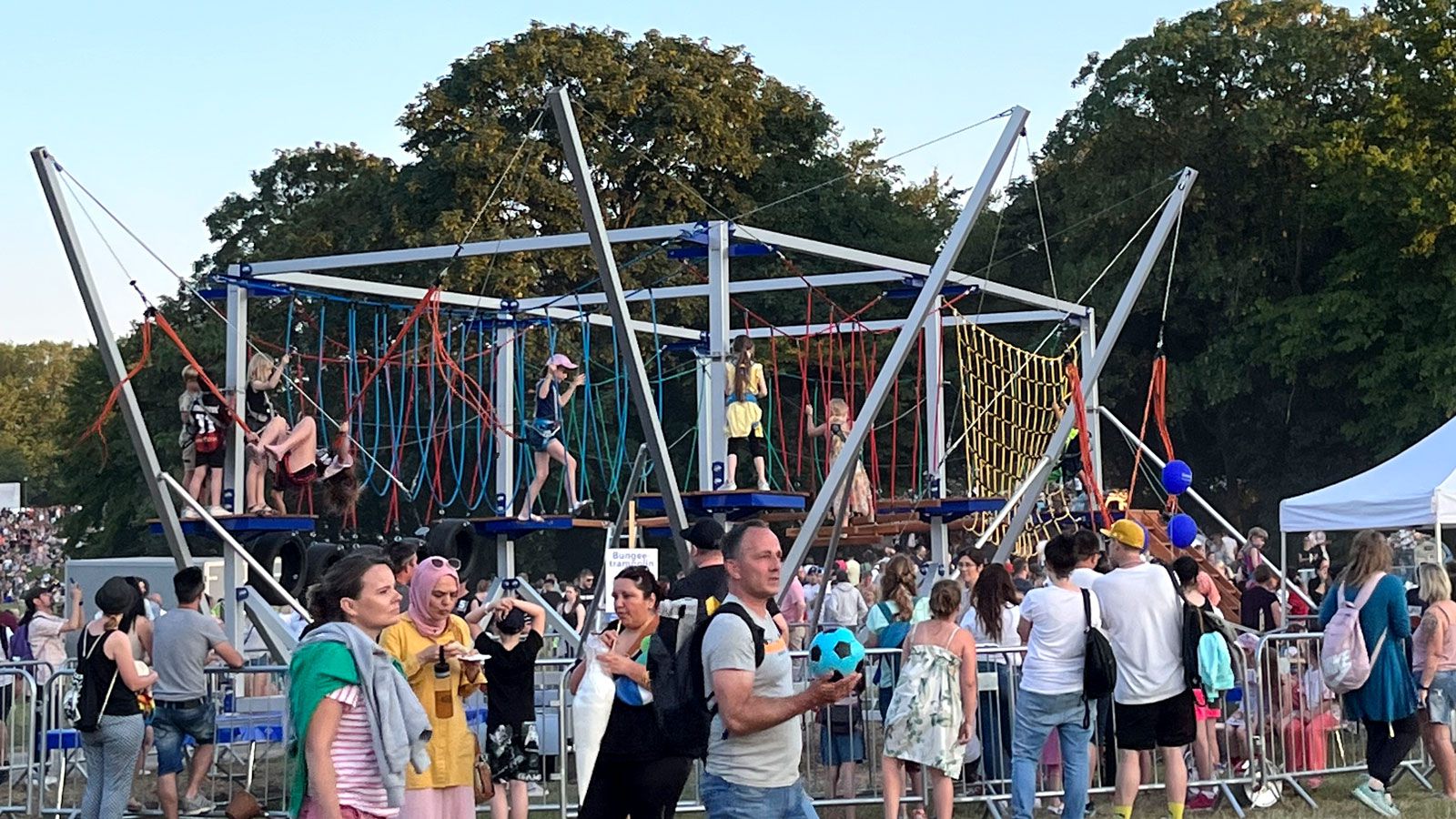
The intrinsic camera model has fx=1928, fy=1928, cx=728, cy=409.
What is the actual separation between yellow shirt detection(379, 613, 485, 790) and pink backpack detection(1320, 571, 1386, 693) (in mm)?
6262

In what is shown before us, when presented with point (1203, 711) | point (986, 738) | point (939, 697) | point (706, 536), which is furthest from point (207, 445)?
point (706, 536)

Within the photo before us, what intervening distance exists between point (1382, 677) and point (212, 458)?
9609mm

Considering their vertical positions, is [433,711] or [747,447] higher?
[747,447]

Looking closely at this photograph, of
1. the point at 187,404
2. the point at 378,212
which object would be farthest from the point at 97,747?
the point at 378,212

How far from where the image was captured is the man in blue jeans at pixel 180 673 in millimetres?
11938

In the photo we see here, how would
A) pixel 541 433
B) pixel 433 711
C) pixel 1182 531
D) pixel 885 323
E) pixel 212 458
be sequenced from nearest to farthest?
pixel 433 711 < pixel 1182 531 < pixel 212 458 < pixel 541 433 < pixel 885 323

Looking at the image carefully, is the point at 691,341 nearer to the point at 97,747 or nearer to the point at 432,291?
the point at 432,291

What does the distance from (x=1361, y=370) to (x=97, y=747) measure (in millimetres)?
28829

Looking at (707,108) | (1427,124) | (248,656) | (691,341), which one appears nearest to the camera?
(248,656)

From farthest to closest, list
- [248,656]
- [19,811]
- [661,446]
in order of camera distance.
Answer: [248,656] → [19,811] → [661,446]

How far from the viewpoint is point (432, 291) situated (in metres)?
16.5

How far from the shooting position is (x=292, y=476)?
651 inches

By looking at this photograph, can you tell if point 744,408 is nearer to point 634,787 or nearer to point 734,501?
point 734,501

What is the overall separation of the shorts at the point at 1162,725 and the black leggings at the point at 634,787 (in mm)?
3770
